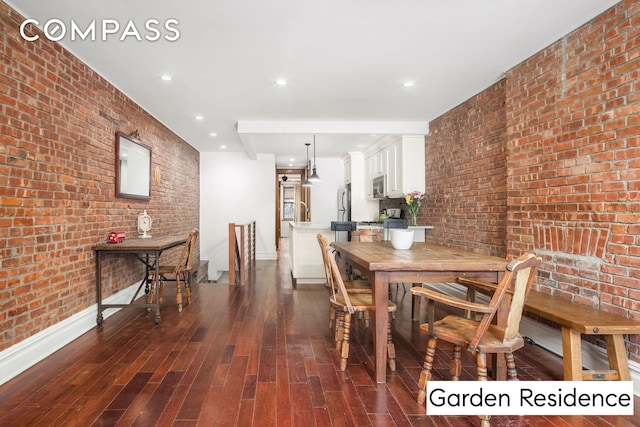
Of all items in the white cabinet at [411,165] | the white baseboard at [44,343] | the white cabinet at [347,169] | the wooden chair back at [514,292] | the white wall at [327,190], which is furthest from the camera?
the white wall at [327,190]

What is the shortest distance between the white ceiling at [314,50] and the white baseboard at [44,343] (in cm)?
240

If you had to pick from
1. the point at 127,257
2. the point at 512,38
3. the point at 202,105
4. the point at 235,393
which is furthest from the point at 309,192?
the point at 235,393

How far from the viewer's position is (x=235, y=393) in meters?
2.14

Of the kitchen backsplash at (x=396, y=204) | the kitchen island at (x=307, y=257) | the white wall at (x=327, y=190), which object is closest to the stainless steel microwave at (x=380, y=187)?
the kitchen backsplash at (x=396, y=204)

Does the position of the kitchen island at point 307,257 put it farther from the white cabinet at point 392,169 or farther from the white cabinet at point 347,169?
the white cabinet at point 347,169

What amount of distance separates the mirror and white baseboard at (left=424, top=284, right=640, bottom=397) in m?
4.50

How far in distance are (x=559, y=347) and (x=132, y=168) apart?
16.1 ft

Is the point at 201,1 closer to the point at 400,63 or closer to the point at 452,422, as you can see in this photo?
the point at 400,63

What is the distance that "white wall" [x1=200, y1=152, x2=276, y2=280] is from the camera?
8008 millimetres

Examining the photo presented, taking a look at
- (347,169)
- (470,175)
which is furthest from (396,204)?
(470,175)

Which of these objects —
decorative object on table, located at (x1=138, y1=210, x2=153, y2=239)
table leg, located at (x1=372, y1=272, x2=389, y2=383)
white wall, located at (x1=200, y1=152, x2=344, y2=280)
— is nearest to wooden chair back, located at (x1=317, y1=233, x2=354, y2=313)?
table leg, located at (x1=372, y1=272, x2=389, y2=383)

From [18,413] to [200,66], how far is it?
2976 mm

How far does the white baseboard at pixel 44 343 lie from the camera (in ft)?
7.65

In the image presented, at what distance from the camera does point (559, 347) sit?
9.04ft
